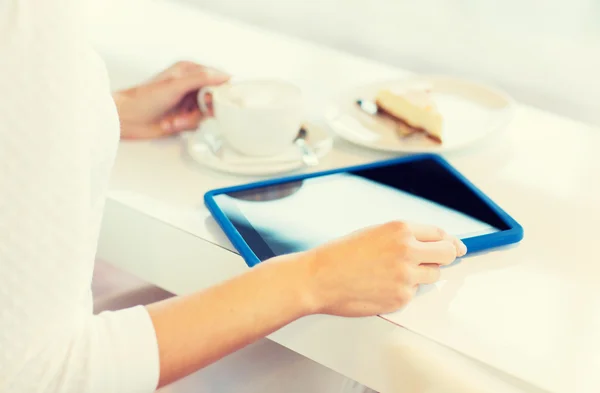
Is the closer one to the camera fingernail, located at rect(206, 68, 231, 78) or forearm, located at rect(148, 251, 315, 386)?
forearm, located at rect(148, 251, 315, 386)

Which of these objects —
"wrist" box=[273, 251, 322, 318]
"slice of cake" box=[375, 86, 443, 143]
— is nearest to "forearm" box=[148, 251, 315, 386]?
"wrist" box=[273, 251, 322, 318]

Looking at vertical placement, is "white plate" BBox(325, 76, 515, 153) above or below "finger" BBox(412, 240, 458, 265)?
above

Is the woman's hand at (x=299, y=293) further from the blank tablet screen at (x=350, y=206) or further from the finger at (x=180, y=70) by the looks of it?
the finger at (x=180, y=70)

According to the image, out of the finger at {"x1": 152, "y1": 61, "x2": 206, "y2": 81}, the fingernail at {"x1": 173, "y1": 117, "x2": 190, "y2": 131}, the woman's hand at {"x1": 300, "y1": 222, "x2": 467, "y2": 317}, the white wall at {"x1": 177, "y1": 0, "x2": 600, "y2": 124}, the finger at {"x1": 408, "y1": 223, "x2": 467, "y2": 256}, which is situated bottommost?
the fingernail at {"x1": 173, "y1": 117, "x2": 190, "y2": 131}

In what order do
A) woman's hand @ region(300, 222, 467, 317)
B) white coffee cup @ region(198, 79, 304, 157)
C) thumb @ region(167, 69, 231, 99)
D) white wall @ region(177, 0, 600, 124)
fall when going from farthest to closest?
1. white wall @ region(177, 0, 600, 124)
2. thumb @ region(167, 69, 231, 99)
3. white coffee cup @ region(198, 79, 304, 157)
4. woman's hand @ region(300, 222, 467, 317)

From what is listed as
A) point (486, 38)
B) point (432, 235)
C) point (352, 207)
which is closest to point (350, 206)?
point (352, 207)

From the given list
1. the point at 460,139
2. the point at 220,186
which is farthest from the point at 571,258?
the point at 220,186

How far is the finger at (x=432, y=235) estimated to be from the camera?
599mm

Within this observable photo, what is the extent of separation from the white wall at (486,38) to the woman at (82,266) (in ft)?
1.75

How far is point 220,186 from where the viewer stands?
0.76 meters

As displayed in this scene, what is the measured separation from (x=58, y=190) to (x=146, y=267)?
26cm

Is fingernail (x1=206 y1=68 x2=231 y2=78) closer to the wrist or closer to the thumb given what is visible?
the thumb

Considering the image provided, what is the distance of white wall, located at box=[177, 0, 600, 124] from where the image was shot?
3.27 ft

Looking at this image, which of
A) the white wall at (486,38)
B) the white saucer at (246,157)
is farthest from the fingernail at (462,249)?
the white wall at (486,38)
